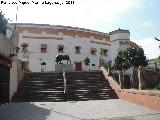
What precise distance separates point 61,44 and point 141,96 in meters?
30.2

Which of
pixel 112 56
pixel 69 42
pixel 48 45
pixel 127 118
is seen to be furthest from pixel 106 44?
pixel 127 118

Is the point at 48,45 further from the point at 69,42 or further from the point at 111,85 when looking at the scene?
Answer: the point at 111,85

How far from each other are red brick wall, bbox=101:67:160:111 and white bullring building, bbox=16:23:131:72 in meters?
24.1

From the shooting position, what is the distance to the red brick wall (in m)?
16.5

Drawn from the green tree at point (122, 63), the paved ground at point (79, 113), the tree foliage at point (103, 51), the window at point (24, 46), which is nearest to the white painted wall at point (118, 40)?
the tree foliage at point (103, 51)

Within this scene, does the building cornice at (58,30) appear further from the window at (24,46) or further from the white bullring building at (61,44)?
the window at (24,46)

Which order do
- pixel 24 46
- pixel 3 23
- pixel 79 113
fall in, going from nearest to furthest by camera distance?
pixel 79 113 < pixel 3 23 < pixel 24 46

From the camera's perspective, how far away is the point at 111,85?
24.6 meters

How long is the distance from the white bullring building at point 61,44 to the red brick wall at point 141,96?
79.2ft

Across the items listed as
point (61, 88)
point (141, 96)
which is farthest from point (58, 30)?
point (141, 96)

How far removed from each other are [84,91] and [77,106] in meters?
4.92

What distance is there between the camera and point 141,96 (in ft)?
60.6

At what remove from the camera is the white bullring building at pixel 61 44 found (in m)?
46.1

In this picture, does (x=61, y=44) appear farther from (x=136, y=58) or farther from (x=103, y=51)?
(x=136, y=58)
